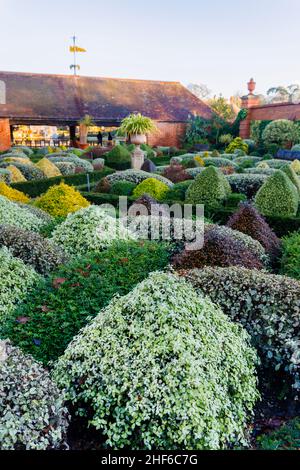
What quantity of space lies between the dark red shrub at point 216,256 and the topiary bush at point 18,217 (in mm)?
2719

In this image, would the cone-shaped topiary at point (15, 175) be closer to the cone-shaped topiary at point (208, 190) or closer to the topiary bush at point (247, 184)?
the cone-shaped topiary at point (208, 190)

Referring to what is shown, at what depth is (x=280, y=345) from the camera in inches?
163

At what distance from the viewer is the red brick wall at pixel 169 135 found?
33.7m

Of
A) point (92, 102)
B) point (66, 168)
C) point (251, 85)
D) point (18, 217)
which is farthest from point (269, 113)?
point (18, 217)

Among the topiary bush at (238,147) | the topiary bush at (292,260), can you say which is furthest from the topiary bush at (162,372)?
the topiary bush at (238,147)

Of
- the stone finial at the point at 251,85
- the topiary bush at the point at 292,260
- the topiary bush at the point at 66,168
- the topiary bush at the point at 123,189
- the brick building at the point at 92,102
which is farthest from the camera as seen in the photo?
the stone finial at the point at 251,85

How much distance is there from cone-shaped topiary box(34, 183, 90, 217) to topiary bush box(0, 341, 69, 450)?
17.7ft

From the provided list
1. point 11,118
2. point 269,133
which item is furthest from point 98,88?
point 269,133

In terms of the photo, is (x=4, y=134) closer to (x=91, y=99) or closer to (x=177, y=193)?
(x=91, y=99)

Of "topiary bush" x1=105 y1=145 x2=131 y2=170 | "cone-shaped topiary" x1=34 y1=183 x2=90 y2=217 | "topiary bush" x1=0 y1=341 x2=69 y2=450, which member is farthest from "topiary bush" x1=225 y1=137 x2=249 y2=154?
"topiary bush" x1=0 y1=341 x2=69 y2=450

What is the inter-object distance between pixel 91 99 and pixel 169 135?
6.58m

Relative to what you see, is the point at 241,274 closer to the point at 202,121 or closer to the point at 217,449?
the point at 217,449

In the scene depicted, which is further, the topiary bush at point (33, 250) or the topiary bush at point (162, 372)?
the topiary bush at point (33, 250)
